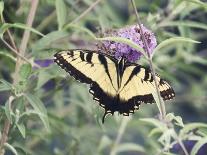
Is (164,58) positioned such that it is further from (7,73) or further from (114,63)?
(114,63)

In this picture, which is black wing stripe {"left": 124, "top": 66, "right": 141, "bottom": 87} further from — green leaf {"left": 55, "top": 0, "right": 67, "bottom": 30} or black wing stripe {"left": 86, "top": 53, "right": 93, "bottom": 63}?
green leaf {"left": 55, "top": 0, "right": 67, "bottom": 30}

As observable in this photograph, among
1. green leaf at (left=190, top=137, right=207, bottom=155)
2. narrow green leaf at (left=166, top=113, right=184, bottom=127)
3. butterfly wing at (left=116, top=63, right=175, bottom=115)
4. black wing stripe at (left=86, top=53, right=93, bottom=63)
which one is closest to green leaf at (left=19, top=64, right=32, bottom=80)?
black wing stripe at (left=86, top=53, right=93, bottom=63)

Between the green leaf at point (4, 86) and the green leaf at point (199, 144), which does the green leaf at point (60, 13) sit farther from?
the green leaf at point (199, 144)

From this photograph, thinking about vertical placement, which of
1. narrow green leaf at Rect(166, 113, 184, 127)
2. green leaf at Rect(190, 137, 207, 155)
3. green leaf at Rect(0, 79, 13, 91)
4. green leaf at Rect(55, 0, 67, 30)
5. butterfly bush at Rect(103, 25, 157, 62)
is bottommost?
green leaf at Rect(190, 137, 207, 155)

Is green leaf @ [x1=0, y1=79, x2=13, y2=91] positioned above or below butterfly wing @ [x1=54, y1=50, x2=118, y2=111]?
below

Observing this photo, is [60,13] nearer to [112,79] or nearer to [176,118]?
[112,79]

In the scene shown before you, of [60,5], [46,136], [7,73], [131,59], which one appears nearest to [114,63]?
[131,59]

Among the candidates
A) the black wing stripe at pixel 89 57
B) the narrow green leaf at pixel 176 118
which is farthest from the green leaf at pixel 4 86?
the narrow green leaf at pixel 176 118
